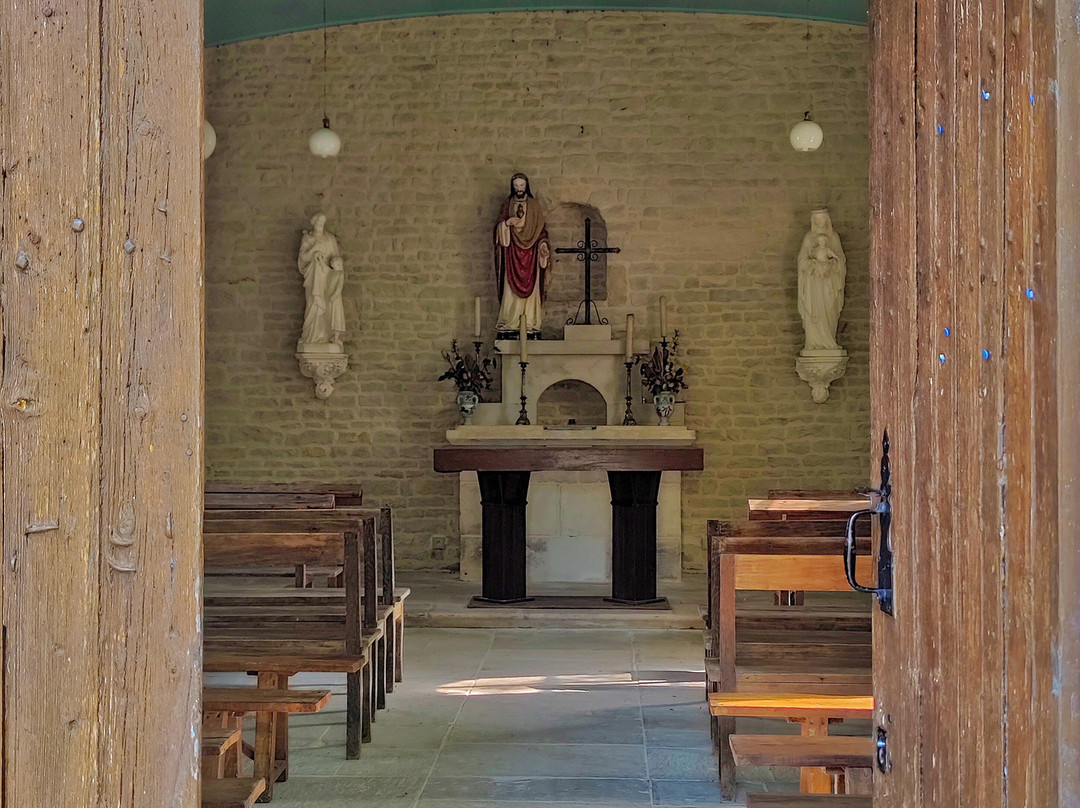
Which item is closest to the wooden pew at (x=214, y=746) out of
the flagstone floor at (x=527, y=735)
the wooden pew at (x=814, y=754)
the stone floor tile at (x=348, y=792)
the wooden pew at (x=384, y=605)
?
the stone floor tile at (x=348, y=792)

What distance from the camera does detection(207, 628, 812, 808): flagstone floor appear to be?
405 cm

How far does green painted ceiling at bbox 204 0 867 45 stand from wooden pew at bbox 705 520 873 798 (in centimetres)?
599

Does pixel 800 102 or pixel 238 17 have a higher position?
pixel 238 17

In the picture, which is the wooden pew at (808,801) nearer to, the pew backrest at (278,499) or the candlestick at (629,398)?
the pew backrest at (278,499)

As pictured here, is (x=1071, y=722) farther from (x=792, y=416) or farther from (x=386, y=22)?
(x=386, y=22)

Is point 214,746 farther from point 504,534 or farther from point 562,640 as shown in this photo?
point 504,534

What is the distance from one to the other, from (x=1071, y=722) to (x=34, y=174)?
1436 millimetres

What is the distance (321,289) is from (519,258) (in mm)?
1551

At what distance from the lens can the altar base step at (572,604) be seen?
7.27 meters

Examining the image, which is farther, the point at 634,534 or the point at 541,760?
the point at 634,534

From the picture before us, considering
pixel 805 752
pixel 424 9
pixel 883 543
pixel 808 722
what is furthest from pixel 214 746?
pixel 424 9

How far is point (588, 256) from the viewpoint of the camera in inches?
363

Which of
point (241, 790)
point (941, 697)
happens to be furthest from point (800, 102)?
point (941, 697)

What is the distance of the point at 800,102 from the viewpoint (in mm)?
9492
